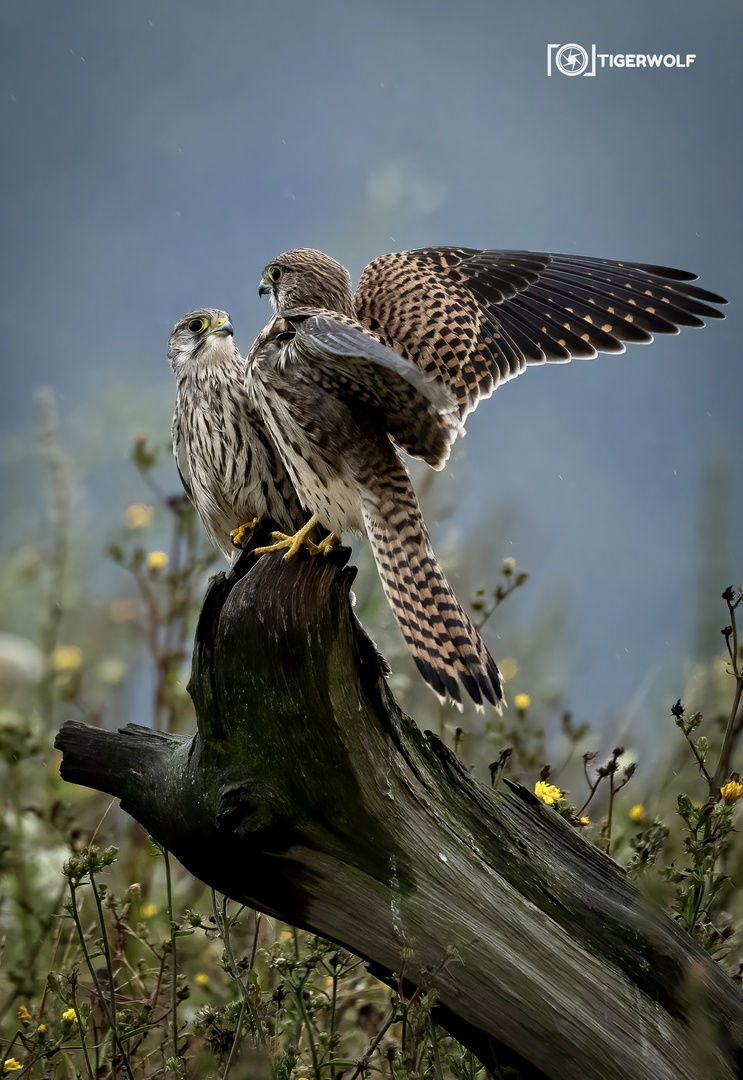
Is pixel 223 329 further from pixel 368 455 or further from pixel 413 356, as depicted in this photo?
pixel 368 455

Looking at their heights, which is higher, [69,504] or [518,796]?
[69,504]

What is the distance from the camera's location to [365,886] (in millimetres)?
1816

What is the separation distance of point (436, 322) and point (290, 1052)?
Answer: 163 cm

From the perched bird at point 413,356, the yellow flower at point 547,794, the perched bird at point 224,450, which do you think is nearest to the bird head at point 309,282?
the perched bird at point 413,356

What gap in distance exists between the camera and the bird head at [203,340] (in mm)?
2777

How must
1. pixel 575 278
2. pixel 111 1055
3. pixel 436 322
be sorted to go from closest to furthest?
pixel 111 1055, pixel 436 322, pixel 575 278

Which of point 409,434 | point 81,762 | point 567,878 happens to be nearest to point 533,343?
point 409,434

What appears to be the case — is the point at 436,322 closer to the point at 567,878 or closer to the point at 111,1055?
the point at 567,878

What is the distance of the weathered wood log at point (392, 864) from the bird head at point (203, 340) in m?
0.98

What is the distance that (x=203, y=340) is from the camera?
9.25ft

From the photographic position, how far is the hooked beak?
2793 mm

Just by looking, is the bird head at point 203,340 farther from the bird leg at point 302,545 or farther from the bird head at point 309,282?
the bird leg at point 302,545

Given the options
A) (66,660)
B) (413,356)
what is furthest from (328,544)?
(66,660)

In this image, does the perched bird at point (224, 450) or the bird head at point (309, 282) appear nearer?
the bird head at point (309, 282)
